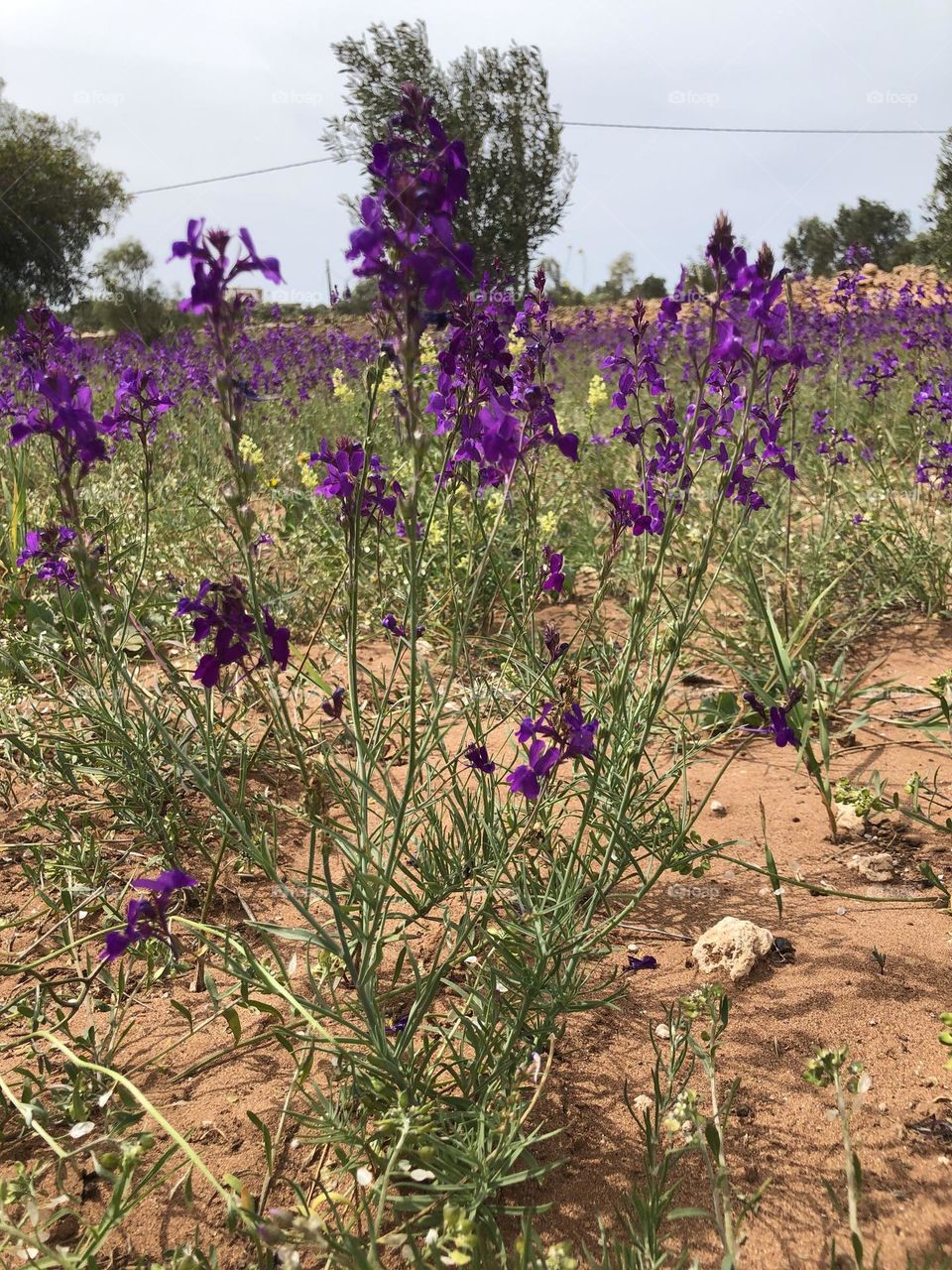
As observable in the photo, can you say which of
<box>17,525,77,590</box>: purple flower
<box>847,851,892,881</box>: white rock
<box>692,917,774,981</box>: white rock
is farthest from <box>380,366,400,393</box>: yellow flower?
<box>847,851,892,881</box>: white rock

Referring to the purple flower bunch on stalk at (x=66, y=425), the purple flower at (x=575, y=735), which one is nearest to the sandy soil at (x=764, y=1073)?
the purple flower at (x=575, y=735)

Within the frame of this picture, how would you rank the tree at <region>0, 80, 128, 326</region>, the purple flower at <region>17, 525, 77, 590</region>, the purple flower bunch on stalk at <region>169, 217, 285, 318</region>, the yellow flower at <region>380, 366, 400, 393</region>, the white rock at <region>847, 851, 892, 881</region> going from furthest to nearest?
the tree at <region>0, 80, 128, 326</region> → the yellow flower at <region>380, 366, 400, 393</region> → the purple flower at <region>17, 525, 77, 590</region> → the white rock at <region>847, 851, 892, 881</region> → the purple flower bunch on stalk at <region>169, 217, 285, 318</region>

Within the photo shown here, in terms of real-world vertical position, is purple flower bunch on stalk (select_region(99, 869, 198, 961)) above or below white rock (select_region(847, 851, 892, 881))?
above

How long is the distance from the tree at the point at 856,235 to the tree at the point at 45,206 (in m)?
25.5

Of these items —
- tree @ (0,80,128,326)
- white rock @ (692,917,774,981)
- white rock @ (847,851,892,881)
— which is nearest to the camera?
white rock @ (692,917,774,981)

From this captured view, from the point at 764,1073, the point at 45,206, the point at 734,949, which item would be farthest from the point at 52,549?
the point at 45,206

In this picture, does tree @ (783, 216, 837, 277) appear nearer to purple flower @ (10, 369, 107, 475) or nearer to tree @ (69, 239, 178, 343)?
tree @ (69, 239, 178, 343)

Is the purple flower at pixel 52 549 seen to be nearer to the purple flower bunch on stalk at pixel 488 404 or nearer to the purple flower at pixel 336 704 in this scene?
the purple flower at pixel 336 704

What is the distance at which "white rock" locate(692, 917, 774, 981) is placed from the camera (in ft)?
6.39

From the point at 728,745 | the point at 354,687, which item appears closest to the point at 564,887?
the point at 354,687

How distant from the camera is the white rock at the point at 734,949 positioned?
1.95 meters

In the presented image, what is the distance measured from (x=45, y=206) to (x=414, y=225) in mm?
36016

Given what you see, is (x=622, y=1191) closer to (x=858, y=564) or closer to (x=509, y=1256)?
(x=509, y=1256)

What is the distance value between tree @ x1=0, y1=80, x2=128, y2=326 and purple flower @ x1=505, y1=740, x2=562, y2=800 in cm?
2997
